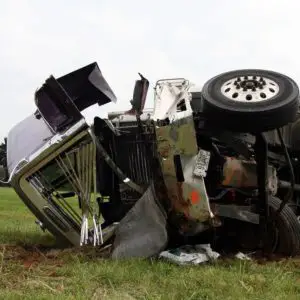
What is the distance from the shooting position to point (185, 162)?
4727 millimetres

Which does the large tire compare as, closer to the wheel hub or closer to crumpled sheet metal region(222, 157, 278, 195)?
the wheel hub

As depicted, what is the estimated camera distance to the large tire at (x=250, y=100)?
14.6 feet

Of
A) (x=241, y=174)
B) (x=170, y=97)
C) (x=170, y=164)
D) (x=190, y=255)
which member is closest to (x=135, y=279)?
(x=190, y=255)

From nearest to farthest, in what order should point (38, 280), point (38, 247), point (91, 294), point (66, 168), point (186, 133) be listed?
point (91, 294) < point (38, 280) < point (186, 133) < point (66, 168) < point (38, 247)

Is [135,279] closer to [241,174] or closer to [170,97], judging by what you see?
[241,174]

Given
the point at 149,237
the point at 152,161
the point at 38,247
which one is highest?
the point at 152,161

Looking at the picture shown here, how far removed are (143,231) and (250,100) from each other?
4.81 feet

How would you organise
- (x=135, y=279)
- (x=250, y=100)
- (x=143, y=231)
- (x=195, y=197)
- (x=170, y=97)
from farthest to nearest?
1. (x=170, y=97)
2. (x=143, y=231)
3. (x=195, y=197)
4. (x=250, y=100)
5. (x=135, y=279)

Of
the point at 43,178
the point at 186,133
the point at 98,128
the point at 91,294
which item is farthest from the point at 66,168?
the point at 91,294

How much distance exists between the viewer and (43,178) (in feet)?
16.8

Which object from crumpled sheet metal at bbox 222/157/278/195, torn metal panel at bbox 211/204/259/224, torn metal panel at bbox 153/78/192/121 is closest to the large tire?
torn metal panel at bbox 153/78/192/121

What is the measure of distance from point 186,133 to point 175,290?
4.97 ft

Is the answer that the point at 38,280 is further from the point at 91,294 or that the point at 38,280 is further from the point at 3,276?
the point at 91,294

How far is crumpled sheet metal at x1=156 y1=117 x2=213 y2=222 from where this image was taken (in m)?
4.69
